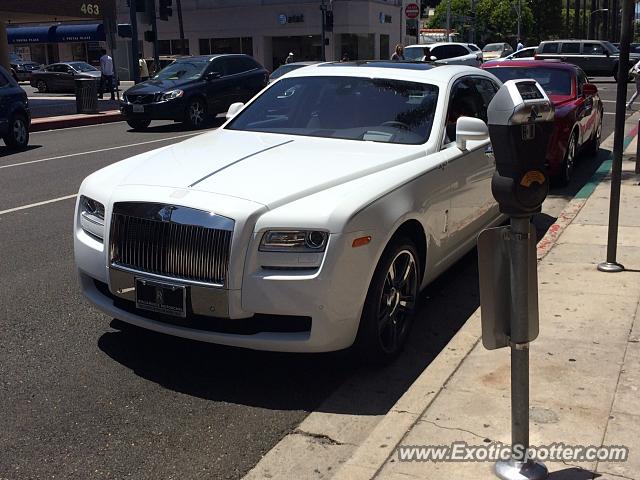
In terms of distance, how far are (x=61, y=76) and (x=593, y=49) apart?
24.9 meters

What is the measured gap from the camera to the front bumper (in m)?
17.8

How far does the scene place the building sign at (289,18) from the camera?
5406 cm

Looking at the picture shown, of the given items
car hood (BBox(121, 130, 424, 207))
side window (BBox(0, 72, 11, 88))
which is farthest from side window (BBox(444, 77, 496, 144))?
side window (BBox(0, 72, 11, 88))

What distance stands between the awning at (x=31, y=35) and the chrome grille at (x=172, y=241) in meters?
55.0

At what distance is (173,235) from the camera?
13.4 ft

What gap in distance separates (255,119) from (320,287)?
8.07 feet

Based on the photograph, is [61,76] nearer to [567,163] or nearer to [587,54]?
[587,54]

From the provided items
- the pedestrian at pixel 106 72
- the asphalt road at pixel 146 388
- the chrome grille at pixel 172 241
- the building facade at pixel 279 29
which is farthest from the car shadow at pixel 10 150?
the building facade at pixel 279 29

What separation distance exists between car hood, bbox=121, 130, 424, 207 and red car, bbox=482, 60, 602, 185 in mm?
4808

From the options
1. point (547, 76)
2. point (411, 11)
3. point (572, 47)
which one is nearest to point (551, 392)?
A: point (547, 76)

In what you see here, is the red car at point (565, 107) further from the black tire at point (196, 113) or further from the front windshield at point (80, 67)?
the front windshield at point (80, 67)

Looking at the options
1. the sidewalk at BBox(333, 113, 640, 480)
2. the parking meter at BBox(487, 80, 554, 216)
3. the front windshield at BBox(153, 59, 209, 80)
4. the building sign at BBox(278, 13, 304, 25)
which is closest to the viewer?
the parking meter at BBox(487, 80, 554, 216)

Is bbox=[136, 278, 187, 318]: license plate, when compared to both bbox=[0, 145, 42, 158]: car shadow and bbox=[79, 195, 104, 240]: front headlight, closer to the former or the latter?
bbox=[79, 195, 104, 240]: front headlight

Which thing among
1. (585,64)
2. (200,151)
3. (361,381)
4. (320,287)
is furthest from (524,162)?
(585,64)
